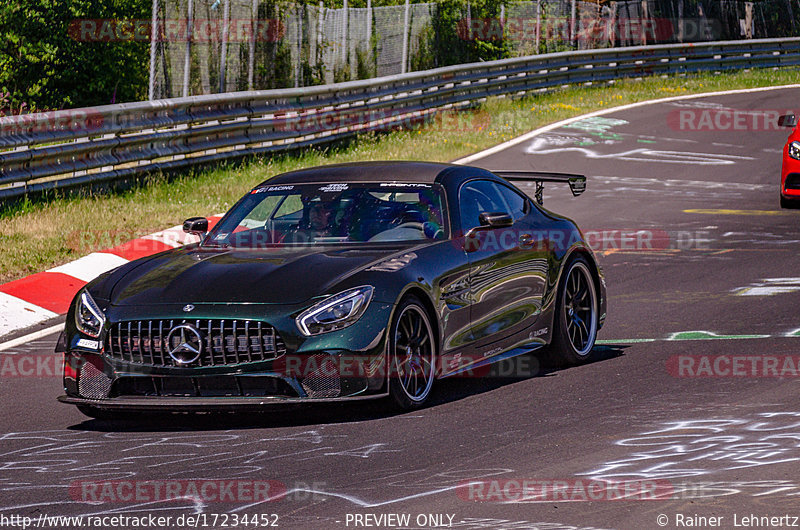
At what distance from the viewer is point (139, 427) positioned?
7395 mm

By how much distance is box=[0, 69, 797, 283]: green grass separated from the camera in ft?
42.9

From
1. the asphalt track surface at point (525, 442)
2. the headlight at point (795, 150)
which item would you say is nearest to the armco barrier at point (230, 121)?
the asphalt track surface at point (525, 442)

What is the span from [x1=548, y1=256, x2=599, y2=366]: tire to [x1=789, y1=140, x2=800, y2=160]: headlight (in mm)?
8398

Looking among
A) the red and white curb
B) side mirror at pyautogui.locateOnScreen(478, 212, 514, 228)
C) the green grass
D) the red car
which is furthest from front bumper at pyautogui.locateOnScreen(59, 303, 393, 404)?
the red car

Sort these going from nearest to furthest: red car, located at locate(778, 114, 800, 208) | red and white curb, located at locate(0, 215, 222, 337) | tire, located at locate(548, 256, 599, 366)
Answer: tire, located at locate(548, 256, 599, 366)
red and white curb, located at locate(0, 215, 222, 337)
red car, located at locate(778, 114, 800, 208)

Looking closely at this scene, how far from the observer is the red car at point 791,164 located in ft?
55.7

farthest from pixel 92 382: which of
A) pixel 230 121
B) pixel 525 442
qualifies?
pixel 230 121

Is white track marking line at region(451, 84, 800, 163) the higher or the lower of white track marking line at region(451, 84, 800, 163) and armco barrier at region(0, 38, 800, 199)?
the lower

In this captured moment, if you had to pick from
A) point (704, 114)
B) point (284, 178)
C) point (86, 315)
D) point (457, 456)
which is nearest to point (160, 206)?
point (284, 178)

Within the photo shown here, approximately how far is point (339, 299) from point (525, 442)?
129 cm

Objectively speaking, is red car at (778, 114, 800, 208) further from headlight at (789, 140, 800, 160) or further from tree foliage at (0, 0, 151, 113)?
tree foliage at (0, 0, 151, 113)

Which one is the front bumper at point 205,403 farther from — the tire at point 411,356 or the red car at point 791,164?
the red car at point 791,164

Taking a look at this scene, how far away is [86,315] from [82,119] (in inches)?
316

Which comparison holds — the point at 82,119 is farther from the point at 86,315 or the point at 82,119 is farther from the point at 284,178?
the point at 86,315
